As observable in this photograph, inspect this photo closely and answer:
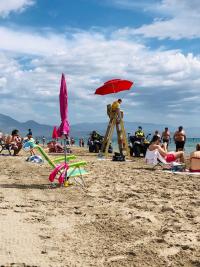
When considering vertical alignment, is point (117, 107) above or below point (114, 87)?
below

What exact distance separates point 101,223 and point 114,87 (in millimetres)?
8502

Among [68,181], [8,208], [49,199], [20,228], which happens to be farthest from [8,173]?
[20,228]

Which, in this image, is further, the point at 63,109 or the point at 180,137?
the point at 180,137

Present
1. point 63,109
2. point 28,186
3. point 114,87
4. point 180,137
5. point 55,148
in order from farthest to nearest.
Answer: point 55,148
point 180,137
point 114,87
point 63,109
point 28,186

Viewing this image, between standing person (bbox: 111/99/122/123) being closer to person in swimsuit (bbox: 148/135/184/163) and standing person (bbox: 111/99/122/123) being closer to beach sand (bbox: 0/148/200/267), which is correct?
person in swimsuit (bbox: 148/135/184/163)

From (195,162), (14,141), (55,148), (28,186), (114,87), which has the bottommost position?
(28,186)

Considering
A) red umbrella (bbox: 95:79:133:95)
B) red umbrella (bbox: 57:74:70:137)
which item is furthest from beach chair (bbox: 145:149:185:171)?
red umbrella (bbox: 57:74:70:137)

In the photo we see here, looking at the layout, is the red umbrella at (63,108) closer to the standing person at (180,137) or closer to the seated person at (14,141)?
the seated person at (14,141)

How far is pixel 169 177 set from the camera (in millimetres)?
9914

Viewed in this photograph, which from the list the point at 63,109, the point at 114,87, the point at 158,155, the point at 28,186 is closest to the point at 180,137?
the point at 114,87

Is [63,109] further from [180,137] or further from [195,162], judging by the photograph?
[180,137]

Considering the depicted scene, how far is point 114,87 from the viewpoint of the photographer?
13531 millimetres

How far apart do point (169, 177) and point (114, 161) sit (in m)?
4.19

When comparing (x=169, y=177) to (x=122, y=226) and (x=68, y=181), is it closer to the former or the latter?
(x=68, y=181)
